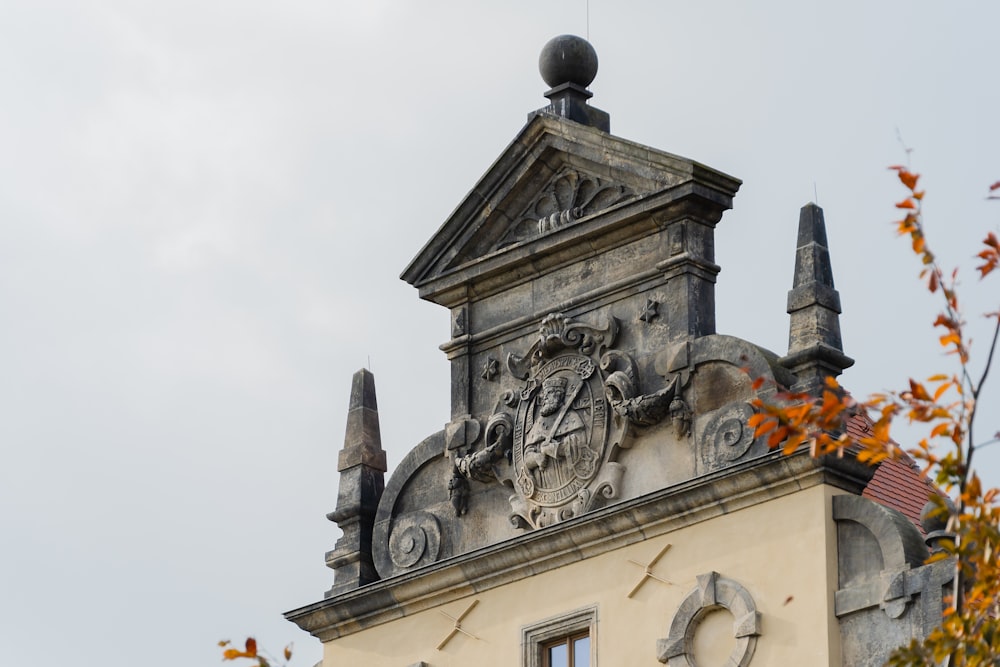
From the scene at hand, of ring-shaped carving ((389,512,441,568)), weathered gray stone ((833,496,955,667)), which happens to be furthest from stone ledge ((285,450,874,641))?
weathered gray stone ((833,496,955,667))

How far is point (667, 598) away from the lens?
79.8 feet

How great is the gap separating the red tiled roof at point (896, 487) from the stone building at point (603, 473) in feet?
0.15

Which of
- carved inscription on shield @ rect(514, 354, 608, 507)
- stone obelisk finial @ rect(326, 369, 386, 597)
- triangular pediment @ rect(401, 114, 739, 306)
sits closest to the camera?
carved inscription on shield @ rect(514, 354, 608, 507)

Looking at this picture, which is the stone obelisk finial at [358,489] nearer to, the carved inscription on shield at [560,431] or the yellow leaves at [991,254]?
the carved inscription on shield at [560,431]

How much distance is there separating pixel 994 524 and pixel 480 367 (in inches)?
447

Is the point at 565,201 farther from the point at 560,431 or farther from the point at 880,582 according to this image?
the point at 880,582

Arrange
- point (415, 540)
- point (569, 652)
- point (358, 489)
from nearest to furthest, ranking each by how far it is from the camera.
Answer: point (569, 652), point (415, 540), point (358, 489)

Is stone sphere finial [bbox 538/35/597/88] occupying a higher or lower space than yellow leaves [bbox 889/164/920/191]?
higher

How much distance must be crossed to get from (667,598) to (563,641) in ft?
4.78

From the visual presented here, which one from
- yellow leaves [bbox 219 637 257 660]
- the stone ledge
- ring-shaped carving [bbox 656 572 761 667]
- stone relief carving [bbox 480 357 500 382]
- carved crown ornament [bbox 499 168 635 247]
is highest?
carved crown ornament [bbox 499 168 635 247]

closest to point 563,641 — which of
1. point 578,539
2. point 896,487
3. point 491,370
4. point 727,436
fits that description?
point 578,539

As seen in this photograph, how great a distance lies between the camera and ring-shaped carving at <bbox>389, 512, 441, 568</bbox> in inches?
1051

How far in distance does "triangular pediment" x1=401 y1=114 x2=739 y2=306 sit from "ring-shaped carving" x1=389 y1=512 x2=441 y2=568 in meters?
2.41

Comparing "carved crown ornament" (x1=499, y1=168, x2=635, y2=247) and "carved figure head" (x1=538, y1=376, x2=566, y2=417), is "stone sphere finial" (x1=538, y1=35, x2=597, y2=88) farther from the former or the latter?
"carved figure head" (x1=538, y1=376, x2=566, y2=417)
